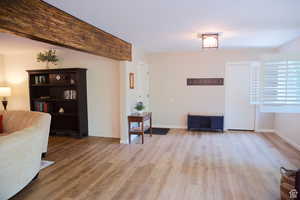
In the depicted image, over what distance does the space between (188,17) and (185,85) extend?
11.4ft

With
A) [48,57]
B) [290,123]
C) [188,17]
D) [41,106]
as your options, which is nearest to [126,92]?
[48,57]

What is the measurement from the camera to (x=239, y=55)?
584 centimetres

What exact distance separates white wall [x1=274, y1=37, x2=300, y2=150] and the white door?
2.43 ft

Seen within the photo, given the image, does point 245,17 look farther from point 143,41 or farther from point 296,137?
point 296,137

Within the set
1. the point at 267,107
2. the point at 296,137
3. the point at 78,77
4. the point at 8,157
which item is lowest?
the point at 296,137

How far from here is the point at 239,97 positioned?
598cm

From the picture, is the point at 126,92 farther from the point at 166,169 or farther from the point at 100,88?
the point at 166,169

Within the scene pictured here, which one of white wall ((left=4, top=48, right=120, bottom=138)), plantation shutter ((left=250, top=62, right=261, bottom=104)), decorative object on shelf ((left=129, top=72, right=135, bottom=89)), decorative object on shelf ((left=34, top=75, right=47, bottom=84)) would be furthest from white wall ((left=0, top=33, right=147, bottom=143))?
plantation shutter ((left=250, top=62, right=261, bottom=104))

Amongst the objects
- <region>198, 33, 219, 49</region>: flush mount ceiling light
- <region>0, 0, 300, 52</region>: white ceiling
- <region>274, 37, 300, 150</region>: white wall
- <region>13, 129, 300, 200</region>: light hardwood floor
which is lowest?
<region>13, 129, 300, 200</region>: light hardwood floor

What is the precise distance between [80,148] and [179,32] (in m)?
3.27

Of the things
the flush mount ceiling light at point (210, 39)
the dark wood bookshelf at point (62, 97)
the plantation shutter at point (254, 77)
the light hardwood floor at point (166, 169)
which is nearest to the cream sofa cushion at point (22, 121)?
the light hardwood floor at point (166, 169)

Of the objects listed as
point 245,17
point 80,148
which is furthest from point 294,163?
point 80,148

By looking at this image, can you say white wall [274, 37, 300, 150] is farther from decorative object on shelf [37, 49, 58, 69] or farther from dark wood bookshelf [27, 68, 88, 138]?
Answer: decorative object on shelf [37, 49, 58, 69]

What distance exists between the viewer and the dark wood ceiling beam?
6.41 feet
